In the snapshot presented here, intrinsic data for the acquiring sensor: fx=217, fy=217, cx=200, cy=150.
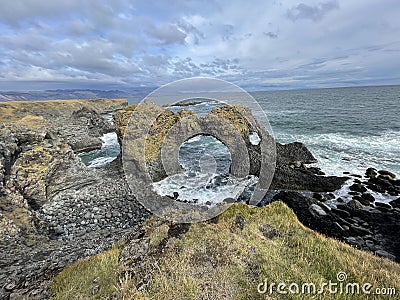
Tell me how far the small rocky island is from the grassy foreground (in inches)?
28.2

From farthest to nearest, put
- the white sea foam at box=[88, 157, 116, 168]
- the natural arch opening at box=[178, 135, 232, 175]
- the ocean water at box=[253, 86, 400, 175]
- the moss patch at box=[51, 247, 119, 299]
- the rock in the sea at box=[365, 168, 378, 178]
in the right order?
the white sea foam at box=[88, 157, 116, 168]
the ocean water at box=[253, 86, 400, 175]
the natural arch opening at box=[178, 135, 232, 175]
the rock in the sea at box=[365, 168, 378, 178]
the moss patch at box=[51, 247, 119, 299]

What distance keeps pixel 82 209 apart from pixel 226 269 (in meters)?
12.5

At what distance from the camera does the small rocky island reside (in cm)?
859

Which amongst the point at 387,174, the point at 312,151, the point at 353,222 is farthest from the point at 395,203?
the point at 312,151

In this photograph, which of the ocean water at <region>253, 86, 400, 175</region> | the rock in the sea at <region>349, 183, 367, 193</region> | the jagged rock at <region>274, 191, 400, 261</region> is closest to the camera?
the jagged rock at <region>274, 191, 400, 261</region>

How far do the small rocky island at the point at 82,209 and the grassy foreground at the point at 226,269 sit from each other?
2.35 ft

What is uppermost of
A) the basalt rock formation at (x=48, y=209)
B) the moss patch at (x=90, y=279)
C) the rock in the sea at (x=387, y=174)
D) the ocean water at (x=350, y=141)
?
the moss patch at (x=90, y=279)

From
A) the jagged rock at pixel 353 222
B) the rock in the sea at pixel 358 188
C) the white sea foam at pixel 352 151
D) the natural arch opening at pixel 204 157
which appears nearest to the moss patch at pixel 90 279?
the jagged rock at pixel 353 222

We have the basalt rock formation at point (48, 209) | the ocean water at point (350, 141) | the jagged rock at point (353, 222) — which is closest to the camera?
the basalt rock formation at point (48, 209)

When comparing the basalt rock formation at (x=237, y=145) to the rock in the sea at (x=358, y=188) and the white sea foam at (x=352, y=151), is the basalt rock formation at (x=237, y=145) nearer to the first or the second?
the rock in the sea at (x=358, y=188)

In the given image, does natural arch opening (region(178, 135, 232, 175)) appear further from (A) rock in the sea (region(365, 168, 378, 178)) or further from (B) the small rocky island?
(A) rock in the sea (region(365, 168, 378, 178))

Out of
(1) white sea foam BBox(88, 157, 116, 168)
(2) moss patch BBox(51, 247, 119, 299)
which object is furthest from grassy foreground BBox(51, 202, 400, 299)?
(1) white sea foam BBox(88, 157, 116, 168)

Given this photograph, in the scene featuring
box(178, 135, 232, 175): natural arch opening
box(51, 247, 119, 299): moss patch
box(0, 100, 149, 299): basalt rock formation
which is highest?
box(51, 247, 119, 299): moss patch

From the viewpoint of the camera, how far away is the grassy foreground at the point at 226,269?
17.6ft
